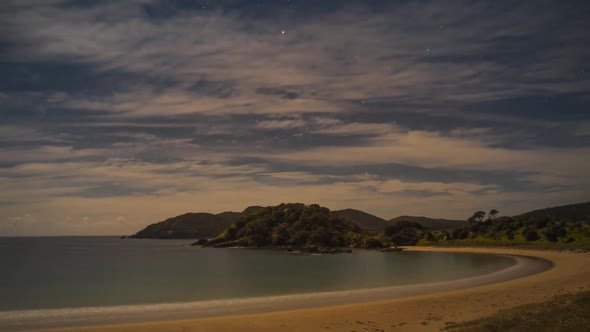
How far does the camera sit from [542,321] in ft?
55.3

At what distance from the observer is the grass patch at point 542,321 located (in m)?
15.7

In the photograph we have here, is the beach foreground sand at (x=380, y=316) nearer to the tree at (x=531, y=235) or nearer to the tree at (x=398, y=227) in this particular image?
the tree at (x=531, y=235)

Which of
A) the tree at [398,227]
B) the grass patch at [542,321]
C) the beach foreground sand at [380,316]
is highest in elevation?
the tree at [398,227]

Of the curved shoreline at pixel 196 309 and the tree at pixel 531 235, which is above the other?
the tree at pixel 531 235

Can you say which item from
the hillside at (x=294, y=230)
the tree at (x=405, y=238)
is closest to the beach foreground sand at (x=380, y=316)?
the hillside at (x=294, y=230)

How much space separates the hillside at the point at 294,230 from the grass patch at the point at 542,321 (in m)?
111

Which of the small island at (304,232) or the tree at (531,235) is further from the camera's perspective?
the small island at (304,232)

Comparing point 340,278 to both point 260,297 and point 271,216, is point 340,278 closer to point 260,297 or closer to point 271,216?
point 260,297

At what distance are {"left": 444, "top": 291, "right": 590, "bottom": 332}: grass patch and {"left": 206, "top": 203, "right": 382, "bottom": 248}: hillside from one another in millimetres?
110508

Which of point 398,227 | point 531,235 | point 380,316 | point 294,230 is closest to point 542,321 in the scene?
→ point 380,316

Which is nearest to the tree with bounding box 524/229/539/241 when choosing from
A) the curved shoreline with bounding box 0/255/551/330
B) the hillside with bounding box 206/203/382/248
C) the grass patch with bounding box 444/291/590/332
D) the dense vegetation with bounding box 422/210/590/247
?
the dense vegetation with bounding box 422/210/590/247

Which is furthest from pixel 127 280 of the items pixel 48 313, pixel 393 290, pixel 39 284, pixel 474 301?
pixel 474 301

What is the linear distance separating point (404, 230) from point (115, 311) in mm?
132353

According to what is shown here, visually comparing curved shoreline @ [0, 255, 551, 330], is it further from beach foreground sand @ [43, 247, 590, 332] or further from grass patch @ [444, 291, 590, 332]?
grass patch @ [444, 291, 590, 332]
